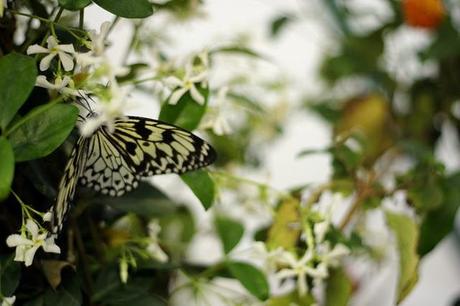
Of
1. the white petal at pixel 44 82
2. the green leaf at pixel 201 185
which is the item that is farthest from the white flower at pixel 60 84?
the green leaf at pixel 201 185

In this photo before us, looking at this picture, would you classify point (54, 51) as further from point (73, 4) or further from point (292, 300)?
point (292, 300)

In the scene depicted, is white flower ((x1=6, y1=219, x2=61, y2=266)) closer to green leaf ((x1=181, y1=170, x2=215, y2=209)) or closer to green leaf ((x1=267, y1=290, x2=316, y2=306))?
green leaf ((x1=181, y1=170, x2=215, y2=209))

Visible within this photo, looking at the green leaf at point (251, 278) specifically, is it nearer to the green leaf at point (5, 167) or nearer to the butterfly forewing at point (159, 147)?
the butterfly forewing at point (159, 147)

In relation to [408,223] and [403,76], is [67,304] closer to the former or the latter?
[408,223]

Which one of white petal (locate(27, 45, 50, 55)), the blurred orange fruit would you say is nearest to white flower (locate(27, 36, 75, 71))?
white petal (locate(27, 45, 50, 55))

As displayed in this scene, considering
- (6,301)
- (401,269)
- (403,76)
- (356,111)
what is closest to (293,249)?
(401,269)

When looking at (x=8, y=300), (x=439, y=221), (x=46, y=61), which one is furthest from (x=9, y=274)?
(x=439, y=221)
